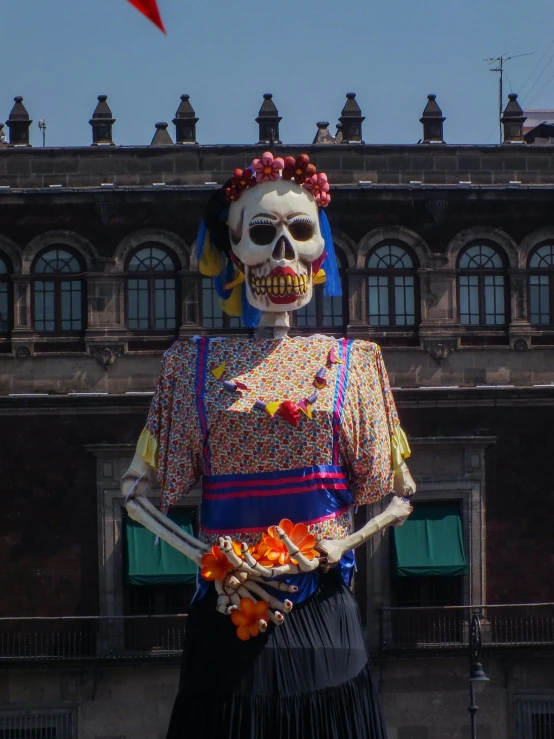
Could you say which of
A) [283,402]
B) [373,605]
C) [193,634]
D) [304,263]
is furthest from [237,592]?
[373,605]

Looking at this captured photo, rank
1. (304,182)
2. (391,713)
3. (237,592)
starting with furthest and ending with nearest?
(391,713), (304,182), (237,592)

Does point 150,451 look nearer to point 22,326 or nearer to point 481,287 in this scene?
point 22,326

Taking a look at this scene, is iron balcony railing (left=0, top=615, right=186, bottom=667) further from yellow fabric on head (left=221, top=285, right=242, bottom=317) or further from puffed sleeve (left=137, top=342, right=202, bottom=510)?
puffed sleeve (left=137, top=342, right=202, bottom=510)

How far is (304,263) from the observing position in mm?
13133

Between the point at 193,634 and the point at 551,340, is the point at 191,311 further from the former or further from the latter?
the point at 193,634

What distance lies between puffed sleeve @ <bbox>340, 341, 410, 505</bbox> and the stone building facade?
20.5 m

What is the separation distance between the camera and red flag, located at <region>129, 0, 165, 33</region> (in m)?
9.18

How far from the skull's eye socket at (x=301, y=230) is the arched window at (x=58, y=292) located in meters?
21.3

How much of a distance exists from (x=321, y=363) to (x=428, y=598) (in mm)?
21448

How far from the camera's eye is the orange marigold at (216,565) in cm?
1195

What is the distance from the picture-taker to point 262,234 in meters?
13.0

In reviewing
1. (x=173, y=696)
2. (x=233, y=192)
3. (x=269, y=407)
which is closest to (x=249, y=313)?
(x=233, y=192)

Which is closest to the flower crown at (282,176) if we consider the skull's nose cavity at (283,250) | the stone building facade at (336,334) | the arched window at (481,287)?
the skull's nose cavity at (283,250)

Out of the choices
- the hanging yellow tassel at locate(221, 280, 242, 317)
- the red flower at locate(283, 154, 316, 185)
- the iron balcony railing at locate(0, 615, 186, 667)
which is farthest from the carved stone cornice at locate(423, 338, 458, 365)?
the red flower at locate(283, 154, 316, 185)
